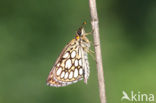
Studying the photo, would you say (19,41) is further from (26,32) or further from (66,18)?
(66,18)

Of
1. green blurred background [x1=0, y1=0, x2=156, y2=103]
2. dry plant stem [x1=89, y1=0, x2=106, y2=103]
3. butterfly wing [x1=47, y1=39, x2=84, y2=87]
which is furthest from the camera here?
green blurred background [x1=0, y1=0, x2=156, y2=103]

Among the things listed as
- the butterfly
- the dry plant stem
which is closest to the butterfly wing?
the butterfly

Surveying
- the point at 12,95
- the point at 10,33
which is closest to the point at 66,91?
the point at 12,95

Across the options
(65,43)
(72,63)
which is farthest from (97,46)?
(65,43)

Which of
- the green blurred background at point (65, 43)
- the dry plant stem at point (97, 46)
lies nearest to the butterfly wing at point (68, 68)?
the dry plant stem at point (97, 46)

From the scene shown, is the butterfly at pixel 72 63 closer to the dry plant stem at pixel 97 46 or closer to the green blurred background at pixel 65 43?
the dry plant stem at pixel 97 46

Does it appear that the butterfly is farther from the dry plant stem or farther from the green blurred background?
the green blurred background
